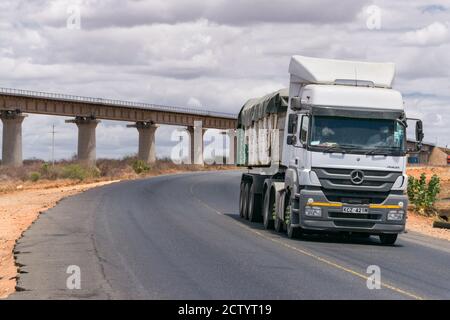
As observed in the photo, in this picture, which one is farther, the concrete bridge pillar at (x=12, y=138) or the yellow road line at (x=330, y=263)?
the concrete bridge pillar at (x=12, y=138)

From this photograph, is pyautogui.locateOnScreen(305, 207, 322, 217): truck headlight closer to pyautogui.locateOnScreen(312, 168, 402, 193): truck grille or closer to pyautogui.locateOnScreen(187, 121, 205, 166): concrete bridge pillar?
pyautogui.locateOnScreen(312, 168, 402, 193): truck grille

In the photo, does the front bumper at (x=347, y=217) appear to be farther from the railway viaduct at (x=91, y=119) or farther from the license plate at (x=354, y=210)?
the railway viaduct at (x=91, y=119)

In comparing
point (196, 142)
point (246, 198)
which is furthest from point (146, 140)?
point (246, 198)

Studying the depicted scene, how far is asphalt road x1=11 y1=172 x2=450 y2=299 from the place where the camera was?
1276cm

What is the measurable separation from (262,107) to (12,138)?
55304 millimetres

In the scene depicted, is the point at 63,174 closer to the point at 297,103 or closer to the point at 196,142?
the point at 196,142

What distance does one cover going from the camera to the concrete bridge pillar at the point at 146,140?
9582cm

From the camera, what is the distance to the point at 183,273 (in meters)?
14.5

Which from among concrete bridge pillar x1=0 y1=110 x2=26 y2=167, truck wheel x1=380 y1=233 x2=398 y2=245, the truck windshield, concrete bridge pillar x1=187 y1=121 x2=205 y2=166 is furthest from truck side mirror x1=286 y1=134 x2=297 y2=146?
concrete bridge pillar x1=187 y1=121 x2=205 y2=166

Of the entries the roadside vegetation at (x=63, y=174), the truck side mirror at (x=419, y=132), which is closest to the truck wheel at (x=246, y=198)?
the truck side mirror at (x=419, y=132)

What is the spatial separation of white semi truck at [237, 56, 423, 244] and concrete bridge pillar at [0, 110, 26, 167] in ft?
190

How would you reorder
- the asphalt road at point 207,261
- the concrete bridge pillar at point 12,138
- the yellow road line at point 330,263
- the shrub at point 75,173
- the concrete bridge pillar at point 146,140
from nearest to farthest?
the asphalt road at point 207,261 < the yellow road line at point 330,263 < the shrub at point 75,173 < the concrete bridge pillar at point 12,138 < the concrete bridge pillar at point 146,140

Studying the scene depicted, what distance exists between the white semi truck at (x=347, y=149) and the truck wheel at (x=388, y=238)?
107 centimetres

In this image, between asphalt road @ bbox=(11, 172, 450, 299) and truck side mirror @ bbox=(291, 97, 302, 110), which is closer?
asphalt road @ bbox=(11, 172, 450, 299)
